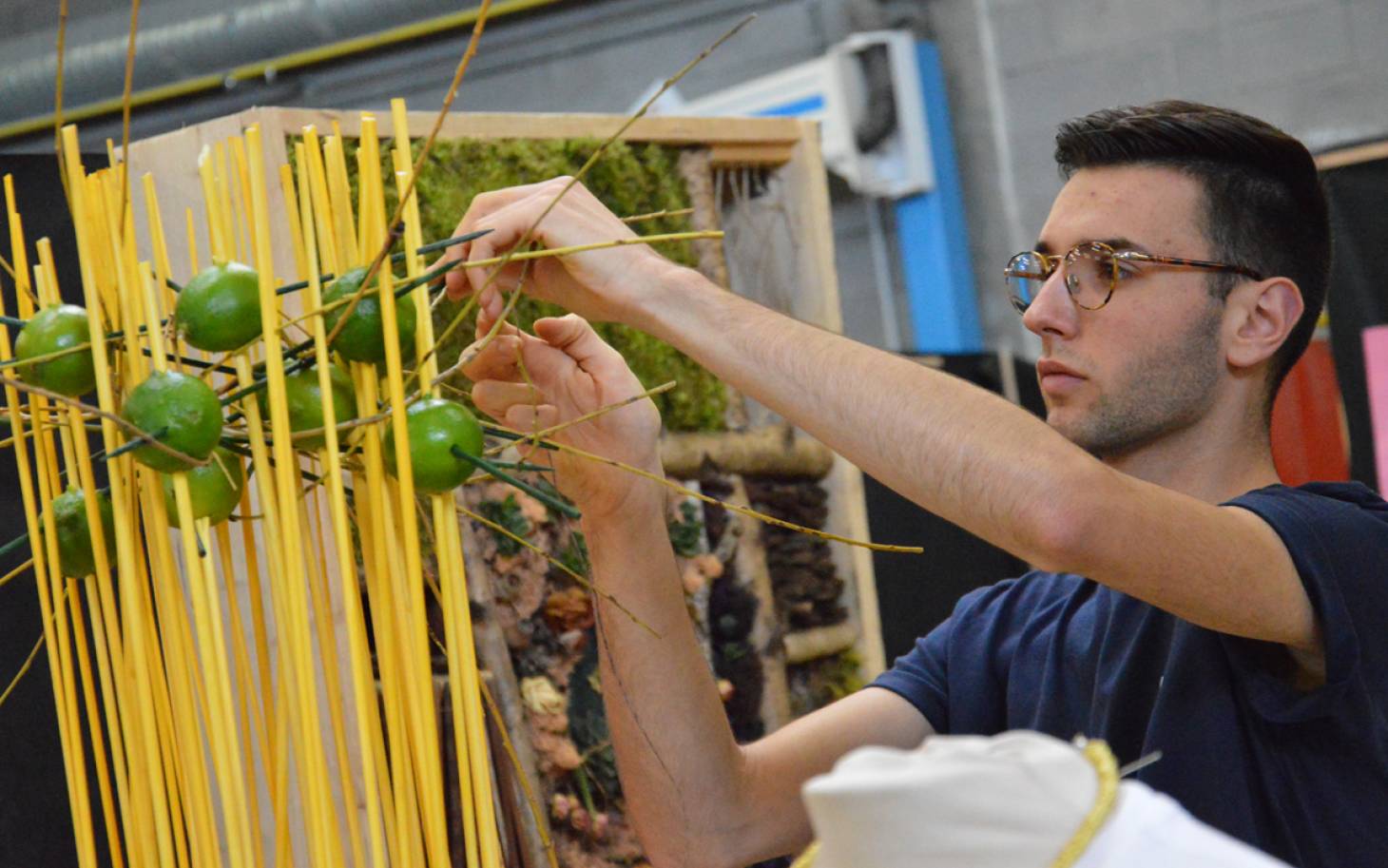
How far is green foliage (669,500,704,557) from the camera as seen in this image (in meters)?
1.91

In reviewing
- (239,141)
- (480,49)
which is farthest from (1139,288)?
(480,49)

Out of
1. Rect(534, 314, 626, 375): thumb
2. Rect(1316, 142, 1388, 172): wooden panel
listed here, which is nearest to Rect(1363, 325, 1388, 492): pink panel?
Rect(1316, 142, 1388, 172): wooden panel

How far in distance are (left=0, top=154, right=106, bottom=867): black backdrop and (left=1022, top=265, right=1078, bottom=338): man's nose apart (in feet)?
2.88

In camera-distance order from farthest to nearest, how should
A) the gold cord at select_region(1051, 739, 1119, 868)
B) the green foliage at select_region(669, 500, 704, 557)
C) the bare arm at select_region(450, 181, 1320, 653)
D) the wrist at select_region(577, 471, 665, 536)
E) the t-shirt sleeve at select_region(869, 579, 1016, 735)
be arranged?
the green foliage at select_region(669, 500, 704, 557), the t-shirt sleeve at select_region(869, 579, 1016, 735), the wrist at select_region(577, 471, 665, 536), the bare arm at select_region(450, 181, 1320, 653), the gold cord at select_region(1051, 739, 1119, 868)

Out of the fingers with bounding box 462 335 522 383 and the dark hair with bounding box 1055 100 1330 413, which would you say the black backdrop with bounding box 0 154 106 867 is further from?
the dark hair with bounding box 1055 100 1330 413

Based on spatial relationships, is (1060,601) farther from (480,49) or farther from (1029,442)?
(480,49)

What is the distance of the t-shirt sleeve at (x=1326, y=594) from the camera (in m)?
1.15

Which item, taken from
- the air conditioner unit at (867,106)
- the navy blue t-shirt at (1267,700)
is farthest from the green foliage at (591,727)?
the air conditioner unit at (867,106)

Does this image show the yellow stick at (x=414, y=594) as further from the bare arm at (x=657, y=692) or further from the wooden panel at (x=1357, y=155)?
the wooden panel at (x=1357, y=155)

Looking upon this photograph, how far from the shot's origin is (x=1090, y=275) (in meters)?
1.40

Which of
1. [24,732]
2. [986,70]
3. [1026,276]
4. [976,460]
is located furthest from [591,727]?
[986,70]

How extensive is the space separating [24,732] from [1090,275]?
1.07 m

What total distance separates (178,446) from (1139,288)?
3.19ft

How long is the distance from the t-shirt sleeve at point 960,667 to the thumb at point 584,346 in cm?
56
